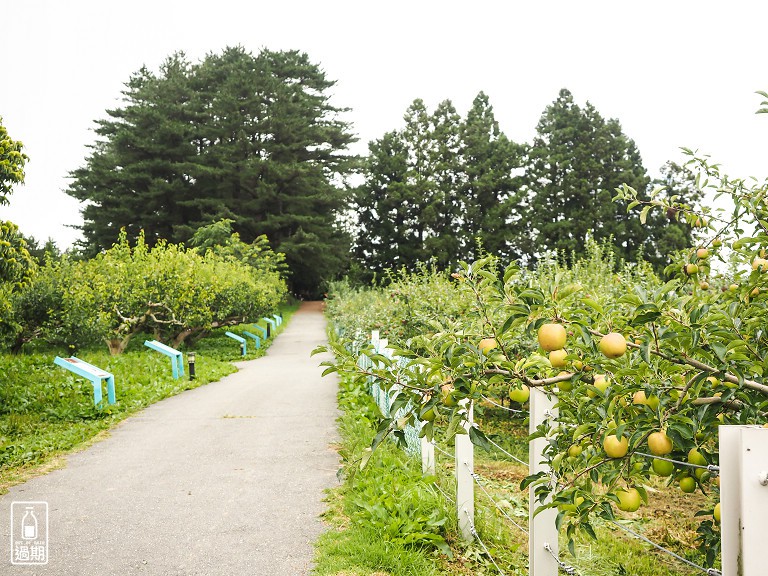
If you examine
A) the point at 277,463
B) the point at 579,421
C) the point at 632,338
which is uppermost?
the point at 632,338

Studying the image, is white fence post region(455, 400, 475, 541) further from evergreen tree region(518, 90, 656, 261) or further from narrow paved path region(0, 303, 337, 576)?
evergreen tree region(518, 90, 656, 261)

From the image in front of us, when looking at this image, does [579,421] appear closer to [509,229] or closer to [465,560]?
[465,560]

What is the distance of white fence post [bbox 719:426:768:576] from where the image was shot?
1.16 meters

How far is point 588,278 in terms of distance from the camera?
7.86 m

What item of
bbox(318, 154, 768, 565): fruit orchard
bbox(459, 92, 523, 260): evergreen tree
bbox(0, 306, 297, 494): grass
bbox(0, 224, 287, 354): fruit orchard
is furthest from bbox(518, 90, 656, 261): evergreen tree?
bbox(318, 154, 768, 565): fruit orchard

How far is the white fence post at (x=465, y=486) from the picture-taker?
3.75 metres

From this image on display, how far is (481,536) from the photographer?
153 inches

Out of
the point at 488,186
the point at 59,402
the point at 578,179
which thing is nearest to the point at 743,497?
the point at 59,402

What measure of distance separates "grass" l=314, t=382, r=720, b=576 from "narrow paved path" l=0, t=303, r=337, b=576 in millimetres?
270

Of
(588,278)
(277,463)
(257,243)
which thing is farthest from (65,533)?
(257,243)

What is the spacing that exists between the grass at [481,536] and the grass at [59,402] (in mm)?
3656

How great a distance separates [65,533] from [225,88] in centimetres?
3655

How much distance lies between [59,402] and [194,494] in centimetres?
470

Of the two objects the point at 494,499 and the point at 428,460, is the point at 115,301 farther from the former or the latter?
the point at 494,499
